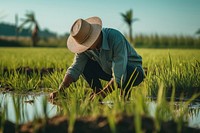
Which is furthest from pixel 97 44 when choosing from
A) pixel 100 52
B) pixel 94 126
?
pixel 94 126

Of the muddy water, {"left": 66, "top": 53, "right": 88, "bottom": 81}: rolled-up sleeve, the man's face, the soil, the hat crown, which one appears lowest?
the muddy water

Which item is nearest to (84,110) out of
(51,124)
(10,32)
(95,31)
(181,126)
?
(51,124)

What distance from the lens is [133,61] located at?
13.4 feet

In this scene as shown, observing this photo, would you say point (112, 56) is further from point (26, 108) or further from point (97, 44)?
point (26, 108)

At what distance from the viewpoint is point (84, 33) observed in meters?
3.76

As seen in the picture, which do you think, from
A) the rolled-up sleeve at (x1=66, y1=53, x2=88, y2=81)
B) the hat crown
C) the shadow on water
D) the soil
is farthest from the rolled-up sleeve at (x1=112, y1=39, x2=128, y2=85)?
the soil

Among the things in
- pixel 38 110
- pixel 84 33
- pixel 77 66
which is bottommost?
pixel 38 110

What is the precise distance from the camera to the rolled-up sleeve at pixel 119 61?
356 cm

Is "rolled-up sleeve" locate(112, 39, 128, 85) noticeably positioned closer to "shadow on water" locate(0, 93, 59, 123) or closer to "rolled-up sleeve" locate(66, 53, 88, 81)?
"rolled-up sleeve" locate(66, 53, 88, 81)

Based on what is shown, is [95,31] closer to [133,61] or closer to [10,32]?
[133,61]

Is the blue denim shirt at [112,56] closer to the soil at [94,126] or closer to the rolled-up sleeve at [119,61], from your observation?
the rolled-up sleeve at [119,61]

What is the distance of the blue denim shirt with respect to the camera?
362 centimetres

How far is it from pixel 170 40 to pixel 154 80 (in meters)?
22.8

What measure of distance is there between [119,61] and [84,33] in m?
0.41
